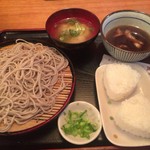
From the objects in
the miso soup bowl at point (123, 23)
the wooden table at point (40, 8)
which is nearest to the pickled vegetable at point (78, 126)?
the miso soup bowl at point (123, 23)

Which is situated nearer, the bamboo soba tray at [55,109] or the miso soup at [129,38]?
the bamboo soba tray at [55,109]

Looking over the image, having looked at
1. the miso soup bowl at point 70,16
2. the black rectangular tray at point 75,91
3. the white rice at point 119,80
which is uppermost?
the miso soup bowl at point 70,16

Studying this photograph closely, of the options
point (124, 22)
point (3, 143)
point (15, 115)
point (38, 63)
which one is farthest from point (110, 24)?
point (3, 143)

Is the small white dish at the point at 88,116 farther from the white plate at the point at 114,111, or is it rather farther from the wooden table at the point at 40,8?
the wooden table at the point at 40,8

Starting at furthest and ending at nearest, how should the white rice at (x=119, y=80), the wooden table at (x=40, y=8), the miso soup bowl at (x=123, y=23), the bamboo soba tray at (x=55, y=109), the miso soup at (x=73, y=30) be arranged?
the wooden table at (x=40, y=8) → the miso soup at (x=73, y=30) → the miso soup bowl at (x=123, y=23) → the white rice at (x=119, y=80) → the bamboo soba tray at (x=55, y=109)

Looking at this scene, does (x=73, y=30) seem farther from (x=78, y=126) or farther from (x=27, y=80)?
(x=78, y=126)

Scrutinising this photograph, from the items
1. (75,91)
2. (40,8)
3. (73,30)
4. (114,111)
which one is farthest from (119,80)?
(40,8)
